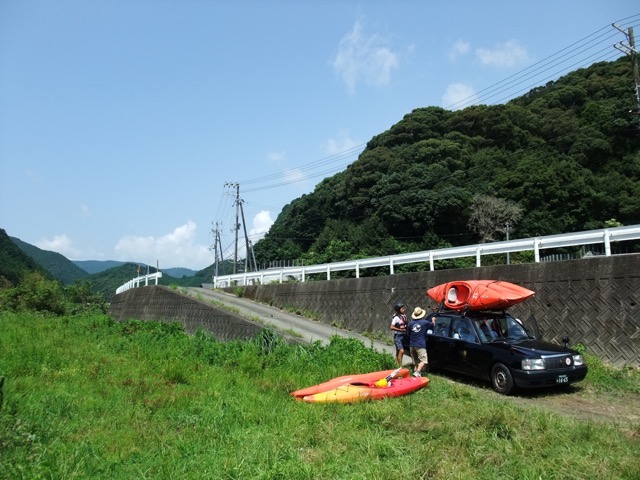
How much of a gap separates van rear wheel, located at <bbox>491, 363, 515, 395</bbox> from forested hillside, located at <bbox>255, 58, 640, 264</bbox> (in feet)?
87.7

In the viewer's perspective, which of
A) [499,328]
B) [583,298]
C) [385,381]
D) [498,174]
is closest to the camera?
[385,381]

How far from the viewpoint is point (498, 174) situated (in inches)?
1598

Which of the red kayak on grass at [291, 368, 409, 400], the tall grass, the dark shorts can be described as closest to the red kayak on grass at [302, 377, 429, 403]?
the red kayak on grass at [291, 368, 409, 400]

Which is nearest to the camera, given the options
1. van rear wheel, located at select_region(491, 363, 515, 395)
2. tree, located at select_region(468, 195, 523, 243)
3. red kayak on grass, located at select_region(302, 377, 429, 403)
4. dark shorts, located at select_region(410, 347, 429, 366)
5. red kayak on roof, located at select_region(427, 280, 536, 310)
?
red kayak on grass, located at select_region(302, 377, 429, 403)

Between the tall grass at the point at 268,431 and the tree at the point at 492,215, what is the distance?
28.8 meters

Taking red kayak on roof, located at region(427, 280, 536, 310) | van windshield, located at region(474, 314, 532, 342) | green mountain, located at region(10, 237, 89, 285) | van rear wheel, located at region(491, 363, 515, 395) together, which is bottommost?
van rear wheel, located at region(491, 363, 515, 395)

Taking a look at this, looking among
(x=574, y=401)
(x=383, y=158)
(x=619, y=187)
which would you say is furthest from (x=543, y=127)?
(x=574, y=401)

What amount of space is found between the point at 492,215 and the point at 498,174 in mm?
5664

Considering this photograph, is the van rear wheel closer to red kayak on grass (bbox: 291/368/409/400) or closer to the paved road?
red kayak on grass (bbox: 291/368/409/400)

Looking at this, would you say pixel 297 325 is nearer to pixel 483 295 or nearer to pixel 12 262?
pixel 483 295

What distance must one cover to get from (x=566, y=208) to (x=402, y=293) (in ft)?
83.9

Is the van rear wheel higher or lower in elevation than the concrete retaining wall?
lower

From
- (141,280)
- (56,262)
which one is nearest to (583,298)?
(141,280)

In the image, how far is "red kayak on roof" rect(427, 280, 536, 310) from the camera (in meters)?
9.76
